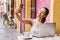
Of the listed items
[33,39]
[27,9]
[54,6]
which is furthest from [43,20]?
[27,9]

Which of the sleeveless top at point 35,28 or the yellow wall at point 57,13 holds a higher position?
the yellow wall at point 57,13

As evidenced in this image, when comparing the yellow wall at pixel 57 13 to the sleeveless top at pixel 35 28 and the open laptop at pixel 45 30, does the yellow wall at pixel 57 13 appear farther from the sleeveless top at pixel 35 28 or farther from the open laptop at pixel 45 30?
the open laptop at pixel 45 30

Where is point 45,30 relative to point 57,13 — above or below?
below

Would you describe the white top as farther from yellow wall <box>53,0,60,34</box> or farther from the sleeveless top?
yellow wall <box>53,0,60,34</box>

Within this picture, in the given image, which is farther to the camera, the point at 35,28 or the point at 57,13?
the point at 57,13

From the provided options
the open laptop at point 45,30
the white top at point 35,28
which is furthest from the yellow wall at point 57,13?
the open laptop at point 45,30

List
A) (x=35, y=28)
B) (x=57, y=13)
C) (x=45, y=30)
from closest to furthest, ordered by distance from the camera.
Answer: (x=45, y=30), (x=35, y=28), (x=57, y=13)

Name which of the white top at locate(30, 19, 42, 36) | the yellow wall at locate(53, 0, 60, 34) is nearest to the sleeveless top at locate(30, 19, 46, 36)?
the white top at locate(30, 19, 42, 36)

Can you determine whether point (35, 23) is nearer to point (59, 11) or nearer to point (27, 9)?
point (59, 11)

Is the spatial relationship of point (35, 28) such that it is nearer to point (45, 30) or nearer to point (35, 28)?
point (35, 28)

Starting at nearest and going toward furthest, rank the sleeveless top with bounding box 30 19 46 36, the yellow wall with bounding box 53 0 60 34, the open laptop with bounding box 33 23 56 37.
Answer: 1. the open laptop with bounding box 33 23 56 37
2. the sleeveless top with bounding box 30 19 46 36
3. the yellow wall with bounding box 53 0 60 34

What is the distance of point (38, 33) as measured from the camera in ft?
7.36

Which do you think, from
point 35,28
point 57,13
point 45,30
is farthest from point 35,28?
point 57,13

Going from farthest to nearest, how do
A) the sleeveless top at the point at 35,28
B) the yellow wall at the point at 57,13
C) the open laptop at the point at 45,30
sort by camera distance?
the yellow wall at the point at 57,13
the sleeveless top at the point at 35,28
the open laptop at the point at 45,30
